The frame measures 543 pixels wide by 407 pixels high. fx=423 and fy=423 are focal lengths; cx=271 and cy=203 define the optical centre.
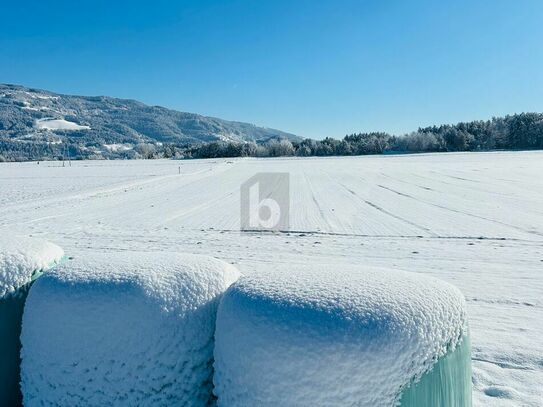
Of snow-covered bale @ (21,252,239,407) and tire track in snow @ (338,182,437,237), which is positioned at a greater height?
snow-covered bale @ (21,252,239,407)

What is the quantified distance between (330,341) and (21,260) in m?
1.80

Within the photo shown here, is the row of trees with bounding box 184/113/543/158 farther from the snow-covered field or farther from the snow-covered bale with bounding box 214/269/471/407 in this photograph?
the snow-covered bale with bounding box 214/269/471/407

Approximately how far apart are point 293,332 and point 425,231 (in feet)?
29.0

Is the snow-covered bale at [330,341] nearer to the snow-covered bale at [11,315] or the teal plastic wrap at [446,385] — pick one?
the teal plastic wrap at [446,385]

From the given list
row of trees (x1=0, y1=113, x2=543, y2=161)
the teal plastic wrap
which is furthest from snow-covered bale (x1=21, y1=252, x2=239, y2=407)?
row of trees (x1=0, y1=113, x2=543, y2=161)

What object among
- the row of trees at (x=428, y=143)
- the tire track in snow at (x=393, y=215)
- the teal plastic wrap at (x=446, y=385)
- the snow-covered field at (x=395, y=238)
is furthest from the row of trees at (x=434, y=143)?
the teal plastic wrap at (x=446, y=385)

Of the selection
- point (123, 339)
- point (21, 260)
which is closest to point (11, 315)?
point (21, 260)

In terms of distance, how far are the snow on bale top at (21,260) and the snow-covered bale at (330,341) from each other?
1232 mm

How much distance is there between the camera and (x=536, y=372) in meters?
3.50

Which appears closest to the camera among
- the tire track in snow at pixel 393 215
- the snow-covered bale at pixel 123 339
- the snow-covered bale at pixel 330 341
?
the snow-covered bale at pixel 330 341

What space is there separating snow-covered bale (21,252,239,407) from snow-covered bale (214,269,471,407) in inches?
8.0

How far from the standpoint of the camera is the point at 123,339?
77.0 inches

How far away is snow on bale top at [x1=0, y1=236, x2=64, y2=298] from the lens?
7.50 feet

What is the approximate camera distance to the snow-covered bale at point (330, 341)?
62.9 inches
